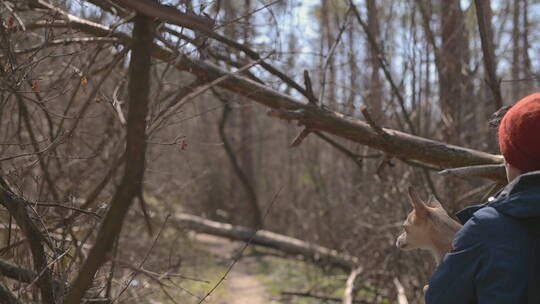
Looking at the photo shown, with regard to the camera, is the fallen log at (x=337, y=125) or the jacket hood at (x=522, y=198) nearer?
the jacket hood at (x=522, y=198)

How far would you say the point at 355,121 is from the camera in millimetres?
4457

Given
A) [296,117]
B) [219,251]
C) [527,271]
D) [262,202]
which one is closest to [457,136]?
[296,117]

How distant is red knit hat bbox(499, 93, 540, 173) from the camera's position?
Result: 209cm

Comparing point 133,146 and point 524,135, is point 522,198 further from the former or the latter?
point 133,146

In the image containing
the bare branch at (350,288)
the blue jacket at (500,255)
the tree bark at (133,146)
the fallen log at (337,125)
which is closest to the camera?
the tree bark at (133,146)

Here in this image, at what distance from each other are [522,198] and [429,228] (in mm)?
747

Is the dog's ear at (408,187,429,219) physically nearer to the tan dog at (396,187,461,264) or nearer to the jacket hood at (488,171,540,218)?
the tan dog at (396,187,461,264)

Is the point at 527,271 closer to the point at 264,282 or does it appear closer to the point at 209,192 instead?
the point at 264,282

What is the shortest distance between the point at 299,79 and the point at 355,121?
3049mm

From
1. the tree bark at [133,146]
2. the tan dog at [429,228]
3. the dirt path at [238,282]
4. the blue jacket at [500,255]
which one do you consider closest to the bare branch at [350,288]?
the dirt path at [238,282]

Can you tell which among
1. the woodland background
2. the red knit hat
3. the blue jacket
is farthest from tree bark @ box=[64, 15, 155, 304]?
the red knit hat

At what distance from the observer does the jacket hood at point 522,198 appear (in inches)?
76.6

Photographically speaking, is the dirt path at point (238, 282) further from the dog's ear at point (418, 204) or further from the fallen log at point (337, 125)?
the dog's ear at point (418, 204)

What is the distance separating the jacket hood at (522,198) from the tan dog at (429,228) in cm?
54
